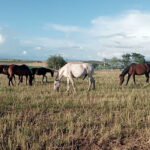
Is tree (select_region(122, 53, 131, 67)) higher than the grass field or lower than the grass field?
higher

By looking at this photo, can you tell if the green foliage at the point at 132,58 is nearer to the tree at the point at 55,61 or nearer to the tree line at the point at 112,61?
the tree line at the point at 112,61

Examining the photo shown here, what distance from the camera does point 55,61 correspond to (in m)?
61.7

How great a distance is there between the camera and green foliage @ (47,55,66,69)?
61.3 meters

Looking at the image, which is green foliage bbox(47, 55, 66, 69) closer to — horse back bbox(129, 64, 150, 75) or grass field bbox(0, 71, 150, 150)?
horse back bbox(129, 64, 150, 75)

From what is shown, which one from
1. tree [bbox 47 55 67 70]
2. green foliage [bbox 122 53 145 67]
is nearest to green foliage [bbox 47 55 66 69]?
tree [bbox 47 55 67 70]

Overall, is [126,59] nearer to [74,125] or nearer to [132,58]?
[132,58]

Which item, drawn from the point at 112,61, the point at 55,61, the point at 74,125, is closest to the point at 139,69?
the point at 74,125

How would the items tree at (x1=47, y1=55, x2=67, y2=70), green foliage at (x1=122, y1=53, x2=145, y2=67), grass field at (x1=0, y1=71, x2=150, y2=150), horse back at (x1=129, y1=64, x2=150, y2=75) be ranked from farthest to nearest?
green foliage at (x1=122, y1=53, x2=145, y2=67) < tree at (x1=47, y1=55, x2=67, y2=70) < horse back at (x1=129, y1=64, x2=150, y2=75) < grass field at (x1=0, y1=71, x2=150, y2=150)

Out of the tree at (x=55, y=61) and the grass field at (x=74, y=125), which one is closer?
the grass field at (x=74, y=125)

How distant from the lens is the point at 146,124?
10430mm

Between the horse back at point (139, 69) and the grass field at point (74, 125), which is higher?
the horse back at point (139, 69)

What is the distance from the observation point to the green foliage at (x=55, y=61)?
61281mm

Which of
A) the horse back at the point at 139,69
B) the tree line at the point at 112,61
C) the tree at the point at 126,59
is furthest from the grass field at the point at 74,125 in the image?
the tree at the point at 126,59

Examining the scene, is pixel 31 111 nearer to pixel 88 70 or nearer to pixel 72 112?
pixel 72 112
